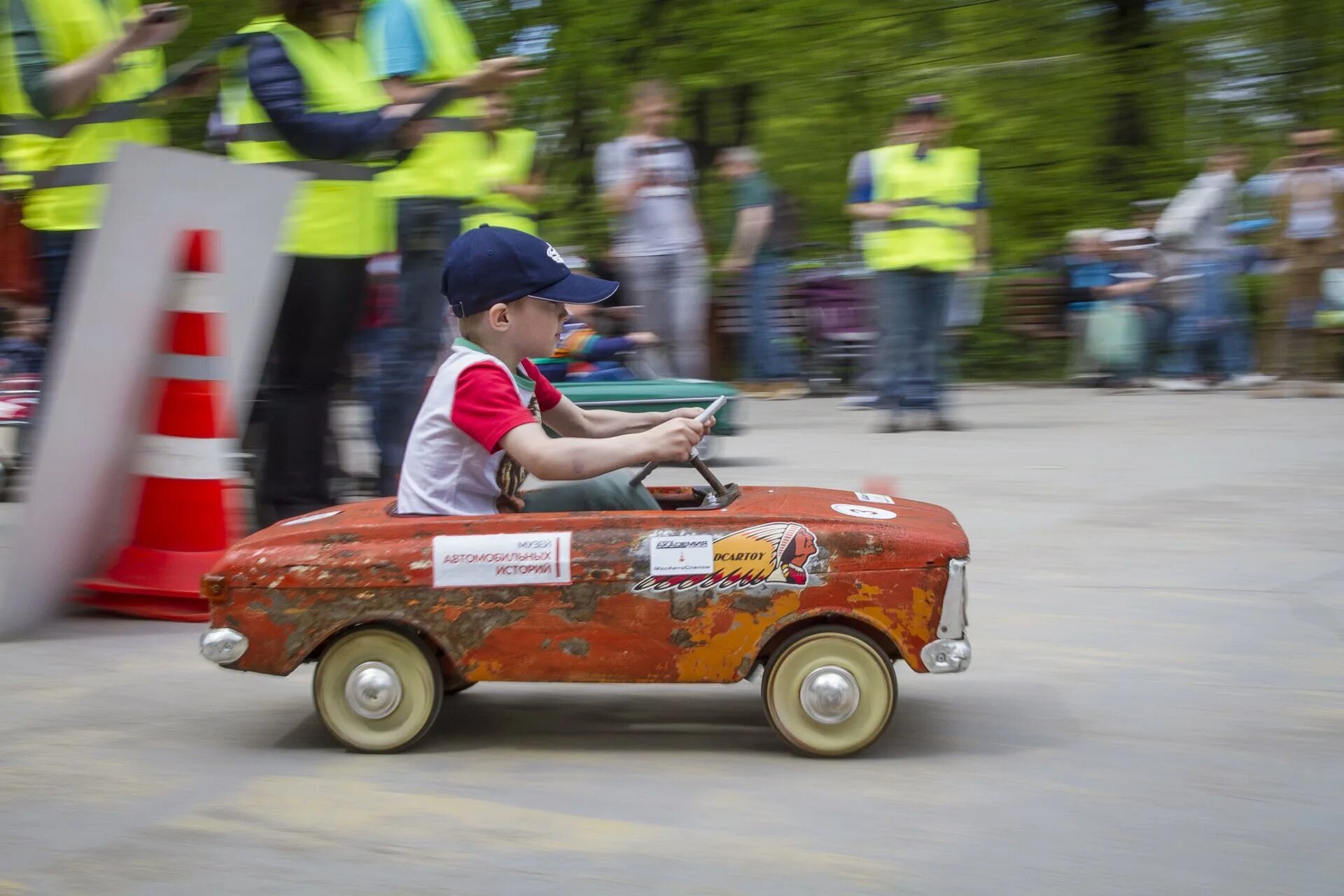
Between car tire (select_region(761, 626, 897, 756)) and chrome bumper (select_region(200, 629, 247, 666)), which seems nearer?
car tire (select_region(761, 626, 897, 756))

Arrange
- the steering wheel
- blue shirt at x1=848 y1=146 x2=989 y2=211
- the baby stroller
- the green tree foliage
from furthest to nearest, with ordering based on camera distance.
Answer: the green tree foliage < the baby stroller < blue shirt at x1=848 y1=146 x2=989 y2=211 < the steering wheel

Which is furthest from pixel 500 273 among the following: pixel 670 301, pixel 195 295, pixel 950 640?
pixel 670 301

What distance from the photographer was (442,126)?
661cm

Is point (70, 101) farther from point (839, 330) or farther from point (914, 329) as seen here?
point (839, 330)

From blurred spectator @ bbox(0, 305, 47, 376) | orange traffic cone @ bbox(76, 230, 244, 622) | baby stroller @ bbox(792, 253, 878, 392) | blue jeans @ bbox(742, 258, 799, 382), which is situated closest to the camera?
orange traffic cone @ bbox(76, 230, 244, 622)

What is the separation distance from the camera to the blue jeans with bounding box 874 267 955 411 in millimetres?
10031

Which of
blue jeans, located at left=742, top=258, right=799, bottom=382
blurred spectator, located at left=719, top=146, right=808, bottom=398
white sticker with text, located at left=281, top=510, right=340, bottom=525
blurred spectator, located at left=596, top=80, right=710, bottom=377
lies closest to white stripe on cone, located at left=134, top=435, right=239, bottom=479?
white sticker with text, located at left=281, top=510, right=340, bottom=525

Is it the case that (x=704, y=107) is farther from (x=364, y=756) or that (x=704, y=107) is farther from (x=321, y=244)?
(x=364, y=756)

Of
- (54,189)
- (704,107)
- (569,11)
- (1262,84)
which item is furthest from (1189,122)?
(54,189)

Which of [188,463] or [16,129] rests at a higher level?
[16,129]

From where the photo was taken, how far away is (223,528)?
5.42 metres

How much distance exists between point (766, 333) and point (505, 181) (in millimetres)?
5116

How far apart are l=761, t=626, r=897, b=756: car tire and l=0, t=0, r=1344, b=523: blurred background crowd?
2.83m

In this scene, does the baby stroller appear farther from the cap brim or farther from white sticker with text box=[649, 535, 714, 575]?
white sticker with text box=[649, 535, 714, 575]
